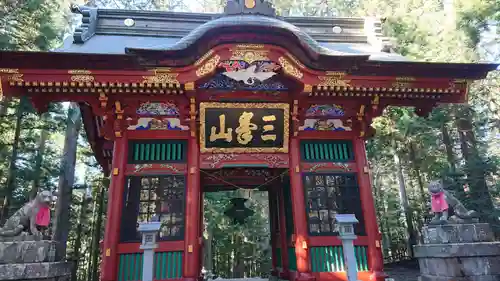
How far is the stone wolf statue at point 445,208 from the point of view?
6.73m

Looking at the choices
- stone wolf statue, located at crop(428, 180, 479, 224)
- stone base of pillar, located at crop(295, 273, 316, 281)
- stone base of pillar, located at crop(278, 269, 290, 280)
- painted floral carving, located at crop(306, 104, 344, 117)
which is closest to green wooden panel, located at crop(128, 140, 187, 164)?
painted floral carving, located at crop(306, 104, 344, 117)

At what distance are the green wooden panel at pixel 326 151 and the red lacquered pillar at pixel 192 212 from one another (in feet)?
8.69

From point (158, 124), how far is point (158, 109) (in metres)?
0.36

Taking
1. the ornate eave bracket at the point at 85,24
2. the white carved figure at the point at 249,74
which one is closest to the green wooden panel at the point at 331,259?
the white carved figure at the point at 249,74

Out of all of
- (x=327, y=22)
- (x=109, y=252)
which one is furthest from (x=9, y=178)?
(x=327, y=22)

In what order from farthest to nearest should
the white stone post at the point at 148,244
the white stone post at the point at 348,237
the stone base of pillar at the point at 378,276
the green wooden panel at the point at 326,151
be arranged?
the green wooden panel at the point at 326,151 → the stone base of pillar at the point at 378,276 → the white stone post at the point at 348,237 → the white stone post at the point at 148,244

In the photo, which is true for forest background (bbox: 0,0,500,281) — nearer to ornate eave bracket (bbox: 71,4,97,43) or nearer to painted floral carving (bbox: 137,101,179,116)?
ornate eave bracket (bbox: 71,4,97,43)

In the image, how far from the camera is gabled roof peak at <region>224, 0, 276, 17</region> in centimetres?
790

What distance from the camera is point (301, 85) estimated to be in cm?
741

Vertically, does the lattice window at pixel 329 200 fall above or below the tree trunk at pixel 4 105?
below

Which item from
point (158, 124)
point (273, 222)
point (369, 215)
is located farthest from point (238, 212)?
point (369, 215)

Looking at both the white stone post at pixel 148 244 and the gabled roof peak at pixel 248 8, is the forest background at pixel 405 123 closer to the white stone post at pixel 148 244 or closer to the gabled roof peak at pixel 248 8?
the gabled roof peak at pixel 248 8

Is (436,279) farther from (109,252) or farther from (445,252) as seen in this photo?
Result: (109,252)

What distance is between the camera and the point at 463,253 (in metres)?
6.36
